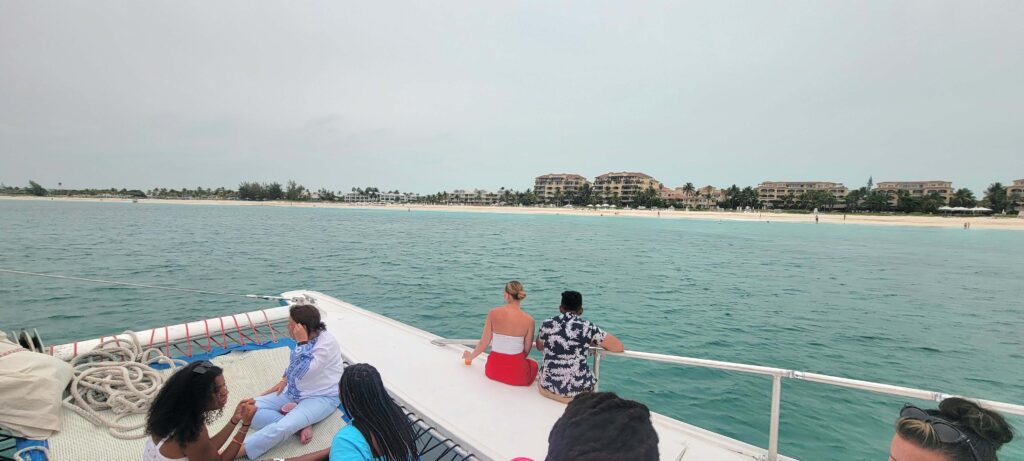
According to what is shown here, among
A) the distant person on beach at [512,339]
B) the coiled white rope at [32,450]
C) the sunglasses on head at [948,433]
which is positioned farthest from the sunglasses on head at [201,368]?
the sunglasses on head at [948,433]

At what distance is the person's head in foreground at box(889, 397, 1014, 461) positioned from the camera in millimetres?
1597

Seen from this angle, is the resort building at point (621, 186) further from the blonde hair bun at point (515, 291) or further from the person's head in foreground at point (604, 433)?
the person's head in foreground at point (604, 433)

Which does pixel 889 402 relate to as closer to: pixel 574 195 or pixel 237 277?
pixel 237 277

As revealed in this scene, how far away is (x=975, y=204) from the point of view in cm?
9494

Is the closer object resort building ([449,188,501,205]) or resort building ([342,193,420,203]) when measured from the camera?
resort building ([449,188,501,205])

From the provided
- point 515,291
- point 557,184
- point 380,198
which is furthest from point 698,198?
point 515,291

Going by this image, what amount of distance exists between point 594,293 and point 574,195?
12666cm

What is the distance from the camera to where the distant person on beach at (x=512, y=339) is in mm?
4039

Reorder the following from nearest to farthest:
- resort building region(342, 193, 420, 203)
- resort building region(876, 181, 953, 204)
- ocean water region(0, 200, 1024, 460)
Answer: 1. ocean water region(0, 200, 1024, 460)
2. resort building region(876, 181, 953, 204)
3. resort building region(342, 193, 420, 203)

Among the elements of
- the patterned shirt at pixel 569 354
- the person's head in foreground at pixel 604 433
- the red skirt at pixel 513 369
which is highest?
the person's head in foreground at pixel 604 433

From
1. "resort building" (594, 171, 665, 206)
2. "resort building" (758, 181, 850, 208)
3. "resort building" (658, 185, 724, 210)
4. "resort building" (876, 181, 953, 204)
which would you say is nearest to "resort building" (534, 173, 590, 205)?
"resort building" (594, 171, 665, 206)

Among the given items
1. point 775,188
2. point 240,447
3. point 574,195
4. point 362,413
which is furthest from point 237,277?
point 775,188

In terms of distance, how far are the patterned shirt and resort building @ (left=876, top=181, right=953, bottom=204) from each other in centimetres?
14199

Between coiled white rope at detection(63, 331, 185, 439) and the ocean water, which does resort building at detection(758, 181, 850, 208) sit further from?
coiled white rope at detection(63, 331, 185, 439)
